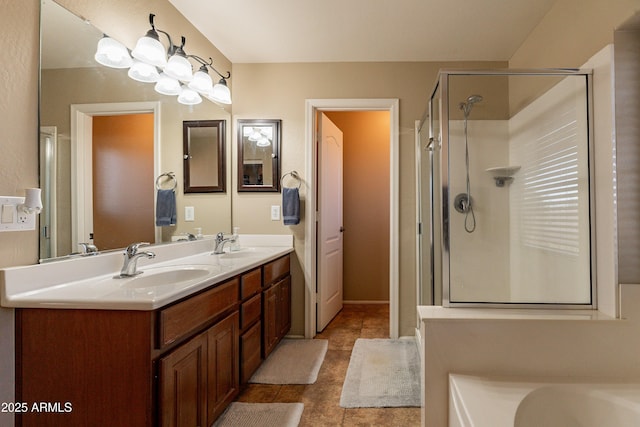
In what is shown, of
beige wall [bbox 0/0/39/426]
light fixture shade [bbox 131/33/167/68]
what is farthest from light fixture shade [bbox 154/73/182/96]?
beige wall [bbox 0/0/39/426]

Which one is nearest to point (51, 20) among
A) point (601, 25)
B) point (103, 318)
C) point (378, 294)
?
point (103, 318)

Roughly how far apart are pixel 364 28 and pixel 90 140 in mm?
1891

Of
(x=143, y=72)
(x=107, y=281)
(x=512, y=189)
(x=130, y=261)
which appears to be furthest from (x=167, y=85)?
(x=512, y=189)

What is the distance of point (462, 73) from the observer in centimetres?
171

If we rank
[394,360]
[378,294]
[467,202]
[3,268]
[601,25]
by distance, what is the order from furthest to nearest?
[378,294]
[394,360]
[467,202]
[601,25]
[3,268]

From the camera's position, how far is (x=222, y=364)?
1.76m

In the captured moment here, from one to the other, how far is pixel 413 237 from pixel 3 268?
2596 millimetres

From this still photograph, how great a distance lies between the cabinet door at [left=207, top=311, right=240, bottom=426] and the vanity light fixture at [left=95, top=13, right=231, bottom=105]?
1.42 meters

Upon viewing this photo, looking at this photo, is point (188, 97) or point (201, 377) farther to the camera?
point (188, 97)

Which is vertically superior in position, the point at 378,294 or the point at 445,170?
the point at 445,170

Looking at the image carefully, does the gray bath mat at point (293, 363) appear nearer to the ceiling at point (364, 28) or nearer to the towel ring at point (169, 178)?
the towel ring at point (169, 178)

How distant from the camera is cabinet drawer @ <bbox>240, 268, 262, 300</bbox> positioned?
2.02 meters

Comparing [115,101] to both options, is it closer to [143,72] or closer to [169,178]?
[143,72]

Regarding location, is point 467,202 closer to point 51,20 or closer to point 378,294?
point 51,20
